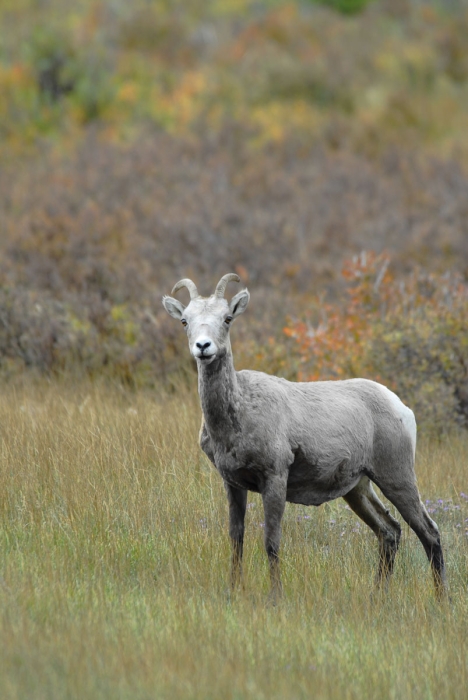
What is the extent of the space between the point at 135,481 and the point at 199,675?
328 centimetres

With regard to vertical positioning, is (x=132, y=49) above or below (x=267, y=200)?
above

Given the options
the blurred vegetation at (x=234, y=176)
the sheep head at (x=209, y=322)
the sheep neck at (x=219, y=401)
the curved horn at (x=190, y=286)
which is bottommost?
the sheep neck at (x=219, y=401)

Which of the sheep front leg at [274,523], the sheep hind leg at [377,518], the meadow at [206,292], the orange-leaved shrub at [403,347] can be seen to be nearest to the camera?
the meadow at [206,292]

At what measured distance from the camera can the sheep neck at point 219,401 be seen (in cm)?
589

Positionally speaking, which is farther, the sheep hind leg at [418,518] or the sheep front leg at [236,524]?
the sheep hind leg at [418,518]

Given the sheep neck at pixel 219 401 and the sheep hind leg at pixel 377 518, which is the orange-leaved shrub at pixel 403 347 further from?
the sheep neck at pixel 219 401

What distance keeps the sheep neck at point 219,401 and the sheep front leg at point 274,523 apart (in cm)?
43

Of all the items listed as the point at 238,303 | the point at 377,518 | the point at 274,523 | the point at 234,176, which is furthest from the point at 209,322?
the point at 234,176

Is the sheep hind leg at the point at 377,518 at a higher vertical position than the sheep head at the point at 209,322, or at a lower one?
lower

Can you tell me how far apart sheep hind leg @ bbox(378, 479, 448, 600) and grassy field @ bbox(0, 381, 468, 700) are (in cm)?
14

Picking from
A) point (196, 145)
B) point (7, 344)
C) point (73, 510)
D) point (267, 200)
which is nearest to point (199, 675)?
point (73, 510)

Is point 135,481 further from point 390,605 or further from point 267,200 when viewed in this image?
point 267,200

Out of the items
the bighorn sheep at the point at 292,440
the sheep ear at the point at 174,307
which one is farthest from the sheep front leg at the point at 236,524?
the sheep ear at the point at 174,307

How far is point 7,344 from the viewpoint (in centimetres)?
1288
